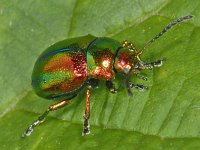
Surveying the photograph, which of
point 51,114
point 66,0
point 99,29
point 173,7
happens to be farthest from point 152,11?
point 51,114

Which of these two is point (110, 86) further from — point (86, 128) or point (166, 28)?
point (166, 28)

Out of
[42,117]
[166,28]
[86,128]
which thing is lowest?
[42,117]

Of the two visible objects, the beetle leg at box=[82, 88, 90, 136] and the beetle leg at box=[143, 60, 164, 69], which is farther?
the beetle leg at box=[143, 60, 164, 69]

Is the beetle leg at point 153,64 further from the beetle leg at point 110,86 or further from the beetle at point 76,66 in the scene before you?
the beetle leg at point 110,86

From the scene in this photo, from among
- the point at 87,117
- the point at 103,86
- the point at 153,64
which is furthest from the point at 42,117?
the point at 153,64

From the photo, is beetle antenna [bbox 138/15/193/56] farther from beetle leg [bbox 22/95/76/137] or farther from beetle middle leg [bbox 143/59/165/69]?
beetle leg [bbox 22/95/76/137]

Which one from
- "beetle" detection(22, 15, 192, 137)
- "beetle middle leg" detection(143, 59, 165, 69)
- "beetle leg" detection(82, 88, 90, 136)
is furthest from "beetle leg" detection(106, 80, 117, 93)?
"beetle middle leg" detection(143, 59, 165, 69)
